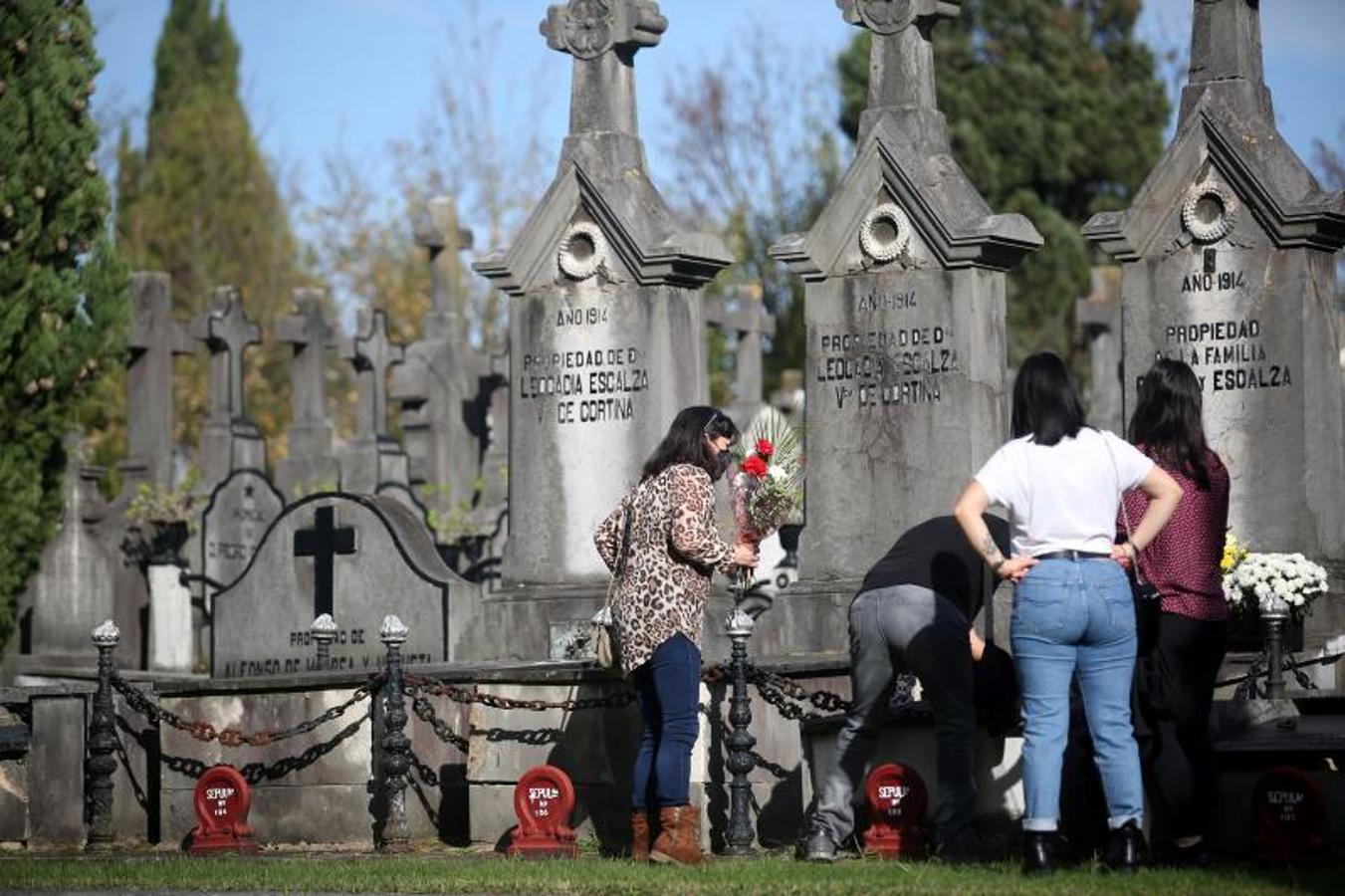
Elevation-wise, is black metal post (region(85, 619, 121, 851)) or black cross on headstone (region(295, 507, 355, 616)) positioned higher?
black cross on headstone (region(295, 507, 355, 616))

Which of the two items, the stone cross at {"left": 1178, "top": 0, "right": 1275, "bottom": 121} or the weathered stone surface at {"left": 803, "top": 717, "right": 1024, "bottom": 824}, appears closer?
the weathered stone surface at {"left": 803, "top": 717, "right": 1024, "bottom": 824}

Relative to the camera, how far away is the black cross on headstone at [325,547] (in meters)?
15.9

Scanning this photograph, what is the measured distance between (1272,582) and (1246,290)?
2.50 metres

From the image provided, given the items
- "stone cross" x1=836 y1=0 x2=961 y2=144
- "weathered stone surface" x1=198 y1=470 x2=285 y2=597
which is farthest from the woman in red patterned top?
"weathered stone surface" x1=198 y1=470 x2=285 y2=597

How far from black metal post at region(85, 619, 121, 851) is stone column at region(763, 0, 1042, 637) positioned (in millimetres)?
4108

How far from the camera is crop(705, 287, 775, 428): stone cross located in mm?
30344

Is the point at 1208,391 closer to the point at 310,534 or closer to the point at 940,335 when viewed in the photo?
the point at 940,335

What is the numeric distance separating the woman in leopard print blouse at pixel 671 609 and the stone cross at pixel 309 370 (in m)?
18.3

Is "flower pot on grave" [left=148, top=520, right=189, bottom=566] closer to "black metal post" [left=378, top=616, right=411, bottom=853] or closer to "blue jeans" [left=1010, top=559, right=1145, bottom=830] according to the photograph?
"black metal post" [left=378, top=616, right=411, bottom=853]

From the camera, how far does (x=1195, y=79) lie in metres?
15.0

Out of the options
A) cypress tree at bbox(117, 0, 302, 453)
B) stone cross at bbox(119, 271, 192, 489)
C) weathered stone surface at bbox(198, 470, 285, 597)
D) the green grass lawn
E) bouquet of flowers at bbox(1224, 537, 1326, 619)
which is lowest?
the green grass lawn

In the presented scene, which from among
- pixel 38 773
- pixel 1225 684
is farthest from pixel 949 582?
pixel 38 773

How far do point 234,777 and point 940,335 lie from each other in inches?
198

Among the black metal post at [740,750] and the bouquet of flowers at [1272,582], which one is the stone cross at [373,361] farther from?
the black metal post at [740,750]
